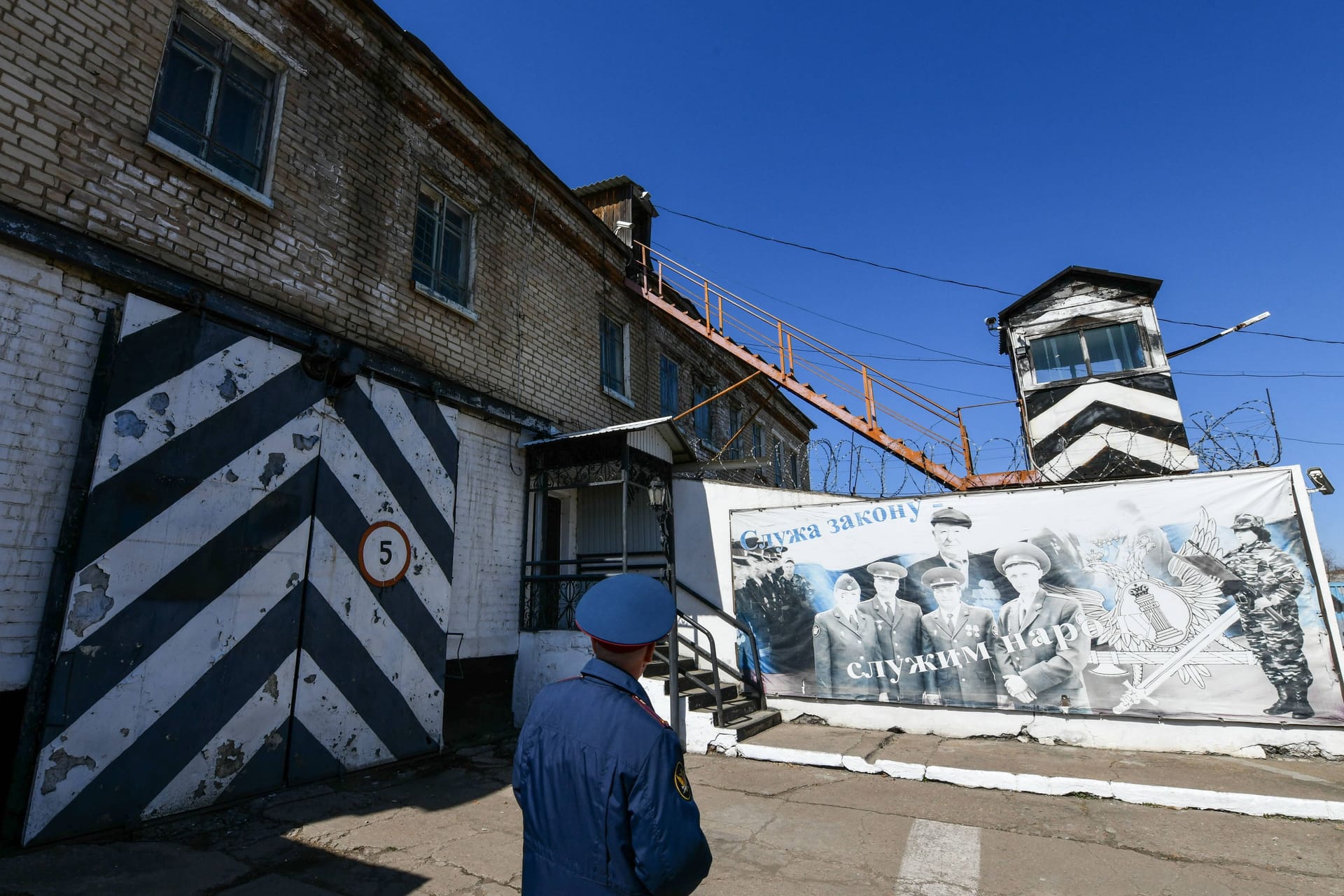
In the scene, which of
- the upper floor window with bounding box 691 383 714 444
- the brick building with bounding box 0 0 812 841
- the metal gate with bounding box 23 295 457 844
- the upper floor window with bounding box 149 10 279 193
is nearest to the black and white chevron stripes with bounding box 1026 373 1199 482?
the upper floor window with bounding box 691 383 714 444

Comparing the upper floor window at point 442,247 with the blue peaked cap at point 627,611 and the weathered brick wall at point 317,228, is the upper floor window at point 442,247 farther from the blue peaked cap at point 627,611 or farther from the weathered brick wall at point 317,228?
the blue peaked cap at point 627,611

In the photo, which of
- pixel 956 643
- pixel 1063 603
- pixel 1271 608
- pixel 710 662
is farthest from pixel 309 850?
pixel 1271 608

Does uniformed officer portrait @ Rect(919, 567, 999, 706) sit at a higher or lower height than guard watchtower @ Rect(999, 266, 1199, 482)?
lower

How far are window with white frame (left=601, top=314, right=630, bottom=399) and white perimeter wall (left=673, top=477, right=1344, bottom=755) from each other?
269 centimetres

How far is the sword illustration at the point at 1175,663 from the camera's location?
6.39 m

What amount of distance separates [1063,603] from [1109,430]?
338cm

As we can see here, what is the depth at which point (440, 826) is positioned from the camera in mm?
4668

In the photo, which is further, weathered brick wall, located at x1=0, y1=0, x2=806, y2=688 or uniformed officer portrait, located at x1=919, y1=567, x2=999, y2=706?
uniformed officer portrait, located at x1=919, y1=567, x2=999, y2=706

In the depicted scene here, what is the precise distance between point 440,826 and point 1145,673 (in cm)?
686

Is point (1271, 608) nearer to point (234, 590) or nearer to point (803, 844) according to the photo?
point (803, 844)

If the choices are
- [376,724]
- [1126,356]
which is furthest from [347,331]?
[1126,356]

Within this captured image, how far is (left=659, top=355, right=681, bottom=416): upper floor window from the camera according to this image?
516 inches

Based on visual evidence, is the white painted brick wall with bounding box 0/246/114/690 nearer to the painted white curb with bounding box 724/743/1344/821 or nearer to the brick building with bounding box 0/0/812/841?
the brick building with bounding box 0/0/812/841

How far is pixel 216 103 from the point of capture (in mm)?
5848
